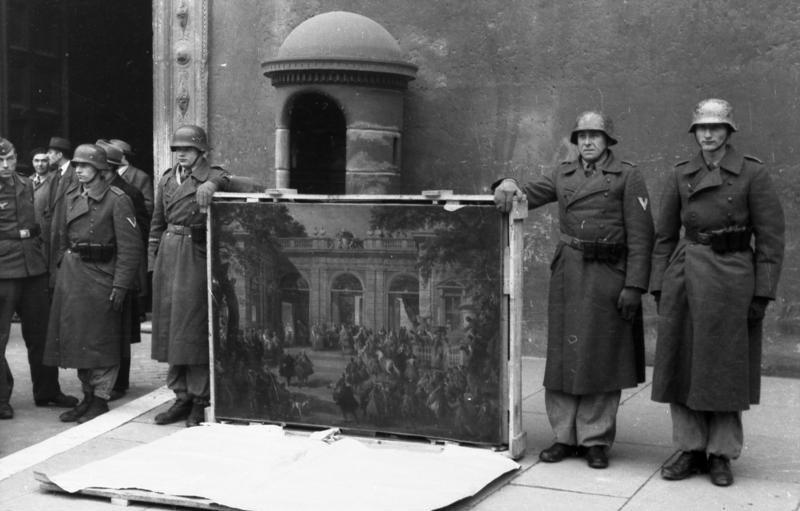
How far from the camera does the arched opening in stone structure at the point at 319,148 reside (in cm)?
1030

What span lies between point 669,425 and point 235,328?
9.58 ft

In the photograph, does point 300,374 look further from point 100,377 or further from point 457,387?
point 100,377

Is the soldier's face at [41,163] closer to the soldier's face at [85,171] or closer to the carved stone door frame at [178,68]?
the carved stone door frame at [178,68]

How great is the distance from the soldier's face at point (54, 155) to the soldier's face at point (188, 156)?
4334mm

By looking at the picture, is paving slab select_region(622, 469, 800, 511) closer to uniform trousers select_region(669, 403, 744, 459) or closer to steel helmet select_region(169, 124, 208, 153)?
uniform trousers select_region(669, 403, 744, 459)

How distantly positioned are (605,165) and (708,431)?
162 centimetres

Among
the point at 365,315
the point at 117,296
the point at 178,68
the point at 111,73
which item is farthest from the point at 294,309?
the point at 111,73

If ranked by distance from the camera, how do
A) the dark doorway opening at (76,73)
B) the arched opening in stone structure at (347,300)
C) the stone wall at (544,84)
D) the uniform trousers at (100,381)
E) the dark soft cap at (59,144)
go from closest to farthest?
1. the arched opening in stone structure at (347,300)
2. the uniform trousers at (100,381)
3. the stone wall at (544,84)
4. the dark soft cap at (59,144)
5. the dark doorway opening at (76,73)

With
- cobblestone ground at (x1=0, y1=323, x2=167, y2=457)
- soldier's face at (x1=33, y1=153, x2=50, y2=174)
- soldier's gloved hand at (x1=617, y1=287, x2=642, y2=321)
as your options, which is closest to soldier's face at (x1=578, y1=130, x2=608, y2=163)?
soldier's gloved hand at (x1=617, y1=287, x2=642, y2=321)

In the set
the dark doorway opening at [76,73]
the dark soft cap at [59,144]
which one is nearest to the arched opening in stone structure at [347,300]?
the dark soft cap at [59,144]

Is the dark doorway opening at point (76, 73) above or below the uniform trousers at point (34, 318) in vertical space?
above

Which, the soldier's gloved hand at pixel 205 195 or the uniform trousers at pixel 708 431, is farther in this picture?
the soldier's gloved hand at pixel 205 195

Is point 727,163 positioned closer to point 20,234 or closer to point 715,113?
point 715,113

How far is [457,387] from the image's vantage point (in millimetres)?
6824
